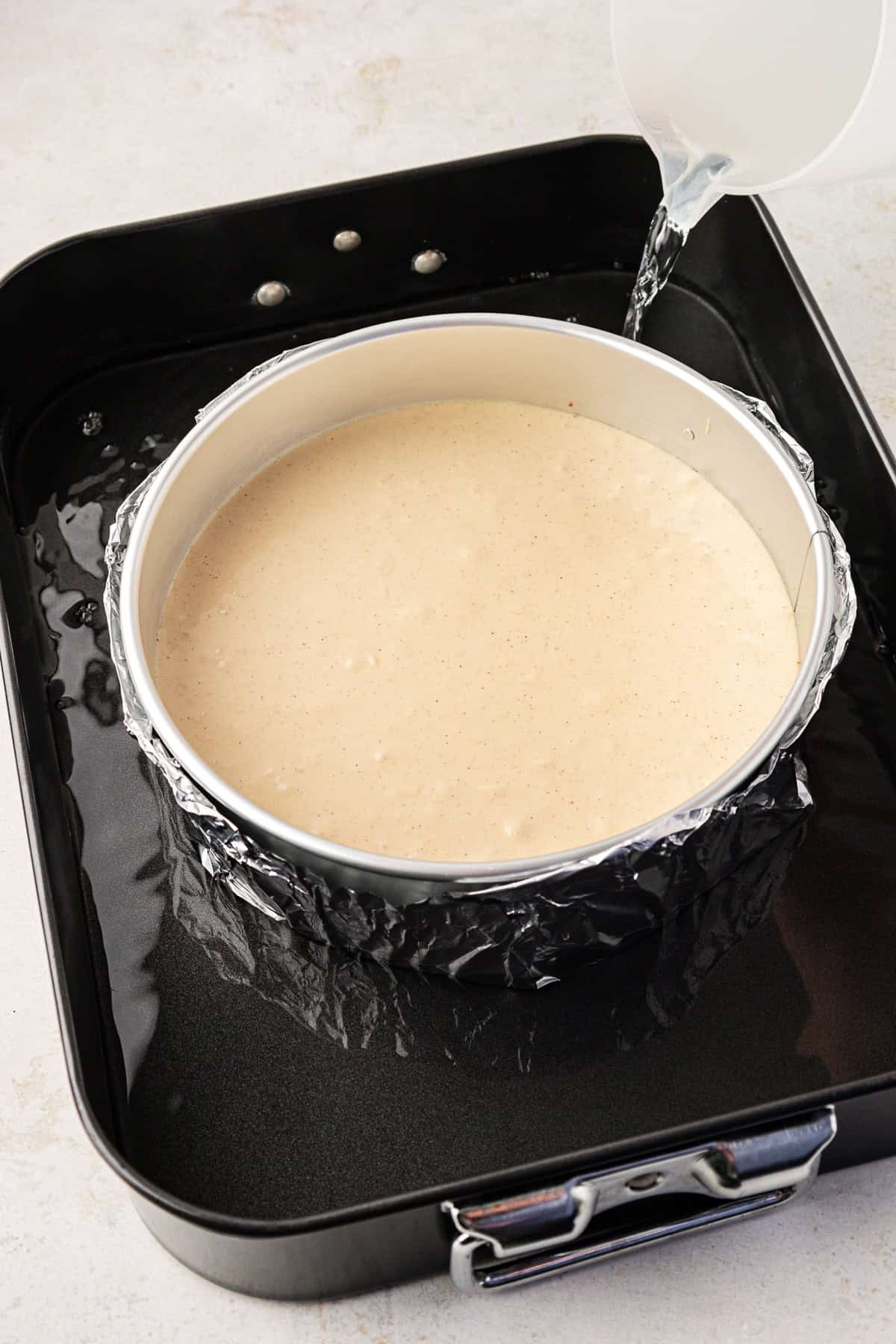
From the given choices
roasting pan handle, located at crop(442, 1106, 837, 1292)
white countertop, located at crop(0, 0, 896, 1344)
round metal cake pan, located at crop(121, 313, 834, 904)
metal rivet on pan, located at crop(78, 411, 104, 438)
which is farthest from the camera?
metal rivet on pan, located at crop(78, 411, 104, 438)

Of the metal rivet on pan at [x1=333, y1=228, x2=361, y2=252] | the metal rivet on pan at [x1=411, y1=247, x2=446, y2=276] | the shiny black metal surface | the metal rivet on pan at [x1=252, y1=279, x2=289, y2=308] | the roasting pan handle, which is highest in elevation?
the metal rivet on pan at [x1=333, y1=228, x2=361, y2=252]

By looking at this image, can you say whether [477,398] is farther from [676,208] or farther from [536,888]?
[536,888]

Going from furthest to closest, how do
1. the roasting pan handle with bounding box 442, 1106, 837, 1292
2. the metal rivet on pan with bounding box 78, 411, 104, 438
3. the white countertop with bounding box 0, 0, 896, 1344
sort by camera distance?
the metal rivet on pan with bounding box 78, 411, 104, 438
the white countertop with bounding box 0, 0, 896, 1344
the roasting pan handle with bounding box 442, 1106, 837, 1292

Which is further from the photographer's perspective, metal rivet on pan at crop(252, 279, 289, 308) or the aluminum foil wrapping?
metal rivet on pan at crop(252, 279, 289, 308)

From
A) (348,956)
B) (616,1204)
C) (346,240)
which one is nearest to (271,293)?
(346,240)

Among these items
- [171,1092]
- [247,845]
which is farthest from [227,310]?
[171,1092]

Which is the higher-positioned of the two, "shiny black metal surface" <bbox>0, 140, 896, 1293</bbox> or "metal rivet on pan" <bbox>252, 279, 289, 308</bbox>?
"metal rivet on pan" <bbox>252, 279, 289, 308</bbox>

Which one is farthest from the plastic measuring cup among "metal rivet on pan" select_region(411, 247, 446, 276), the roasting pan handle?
the roasting pan handle

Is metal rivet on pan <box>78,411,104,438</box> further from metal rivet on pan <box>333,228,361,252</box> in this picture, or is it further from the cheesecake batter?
metal rivet on pan <box>333,228,361,252</box>

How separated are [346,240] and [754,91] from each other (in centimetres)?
41

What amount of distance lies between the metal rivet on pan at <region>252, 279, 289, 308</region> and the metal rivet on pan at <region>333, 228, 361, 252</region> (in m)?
0.07

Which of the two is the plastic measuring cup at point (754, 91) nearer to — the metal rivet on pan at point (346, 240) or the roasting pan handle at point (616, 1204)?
the metal rivet on pan at point (346, 240)

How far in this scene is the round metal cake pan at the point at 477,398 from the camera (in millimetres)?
1133

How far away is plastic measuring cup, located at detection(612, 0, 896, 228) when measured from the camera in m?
1.02
